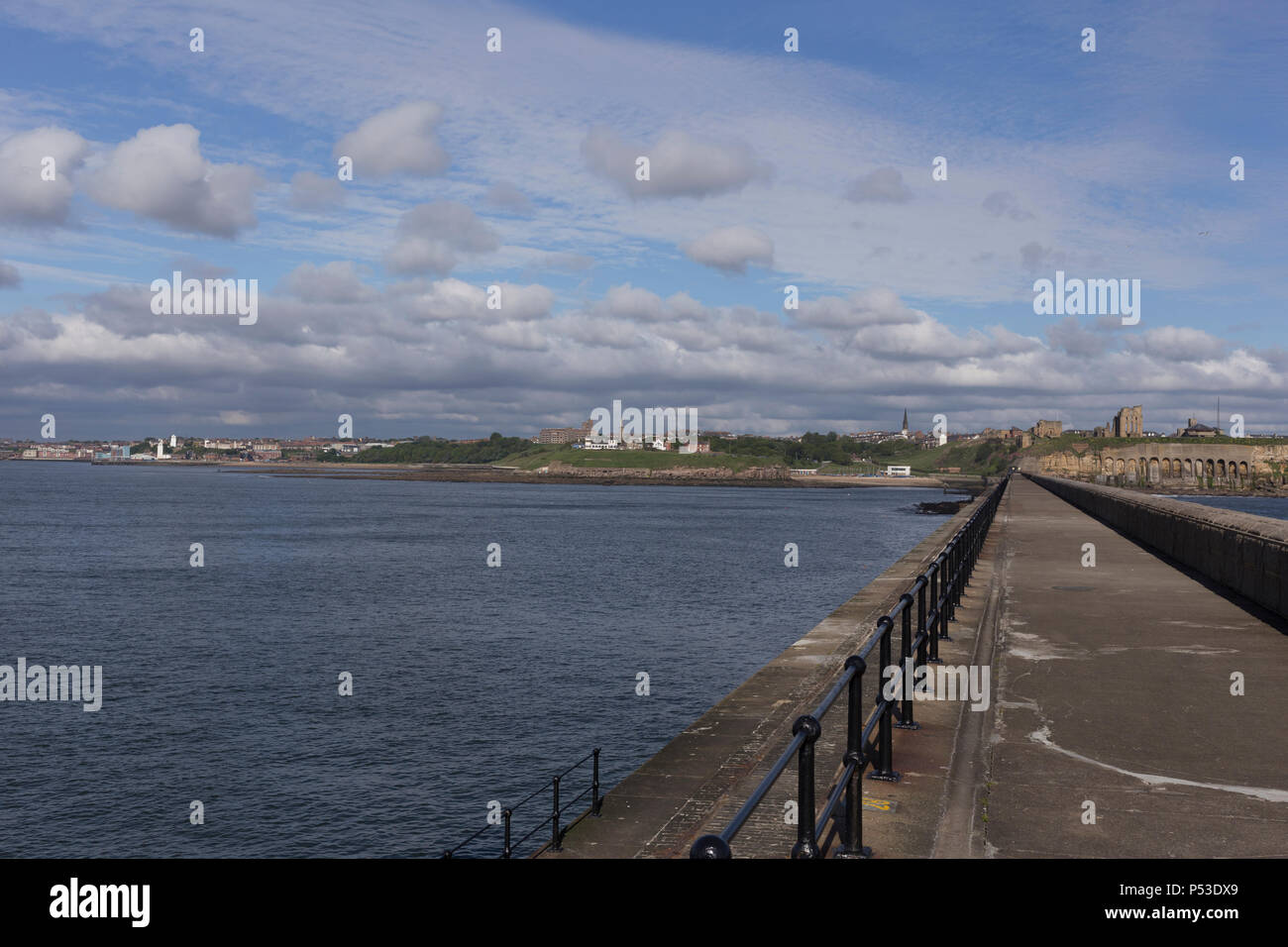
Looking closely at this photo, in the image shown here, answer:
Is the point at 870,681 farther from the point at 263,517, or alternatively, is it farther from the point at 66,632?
the point at 263,517

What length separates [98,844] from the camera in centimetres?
1469

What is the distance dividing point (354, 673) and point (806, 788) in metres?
23.2

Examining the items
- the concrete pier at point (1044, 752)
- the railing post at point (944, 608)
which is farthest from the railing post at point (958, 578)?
the railing post at point (944, 608)

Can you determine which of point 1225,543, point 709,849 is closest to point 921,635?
point 709,849

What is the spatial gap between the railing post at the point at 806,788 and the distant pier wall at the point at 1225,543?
1157cm

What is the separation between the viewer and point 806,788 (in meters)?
4.09

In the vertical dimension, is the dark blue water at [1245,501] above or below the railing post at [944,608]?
below

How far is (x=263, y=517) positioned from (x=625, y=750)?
8134 cm

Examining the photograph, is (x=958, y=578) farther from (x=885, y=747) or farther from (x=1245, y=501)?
(x=1245, y=501)

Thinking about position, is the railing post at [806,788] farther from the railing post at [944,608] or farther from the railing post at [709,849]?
the railing post at [944,608]

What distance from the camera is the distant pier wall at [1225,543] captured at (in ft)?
44.7

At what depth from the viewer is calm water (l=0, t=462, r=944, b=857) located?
15875 millimetres
